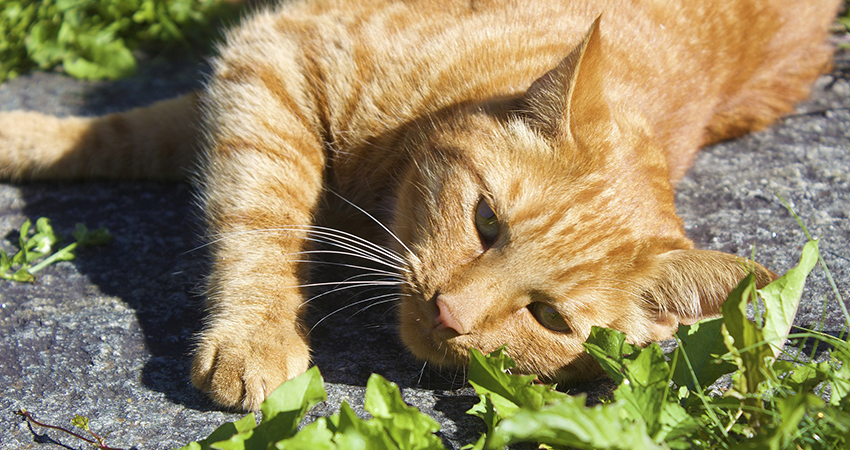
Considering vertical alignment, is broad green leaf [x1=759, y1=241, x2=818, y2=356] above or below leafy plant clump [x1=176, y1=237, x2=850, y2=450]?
above

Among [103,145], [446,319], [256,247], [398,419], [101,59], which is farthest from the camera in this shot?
[101,59]

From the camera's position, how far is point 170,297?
2271 millimetres

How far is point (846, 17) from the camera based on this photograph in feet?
12.9

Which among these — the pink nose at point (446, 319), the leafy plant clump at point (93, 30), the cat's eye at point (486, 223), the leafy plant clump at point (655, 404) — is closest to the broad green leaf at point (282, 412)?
the leafy plant clump at point (655, 404)

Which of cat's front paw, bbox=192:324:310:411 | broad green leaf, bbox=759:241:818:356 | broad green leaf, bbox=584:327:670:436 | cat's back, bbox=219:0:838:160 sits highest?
cat's back, bbox=219:0:838:160

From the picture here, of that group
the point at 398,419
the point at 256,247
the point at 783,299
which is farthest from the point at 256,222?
the point at 783,299

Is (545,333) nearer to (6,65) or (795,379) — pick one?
(795,379)

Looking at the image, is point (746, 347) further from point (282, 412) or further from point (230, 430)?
point (230, 430)

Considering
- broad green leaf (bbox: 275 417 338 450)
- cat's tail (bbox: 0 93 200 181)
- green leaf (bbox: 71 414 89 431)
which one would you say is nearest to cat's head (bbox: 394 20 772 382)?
broad green leaf (bbox: 275 417 338 450)

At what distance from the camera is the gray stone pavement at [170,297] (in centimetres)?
182

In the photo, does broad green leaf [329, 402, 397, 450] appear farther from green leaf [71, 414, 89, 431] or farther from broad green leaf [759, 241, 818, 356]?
broad green leaf [759, 241, 818, 356]

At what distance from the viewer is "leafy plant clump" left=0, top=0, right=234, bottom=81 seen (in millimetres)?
3582

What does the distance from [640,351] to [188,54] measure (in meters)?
3.25

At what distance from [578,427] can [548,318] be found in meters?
0.65
